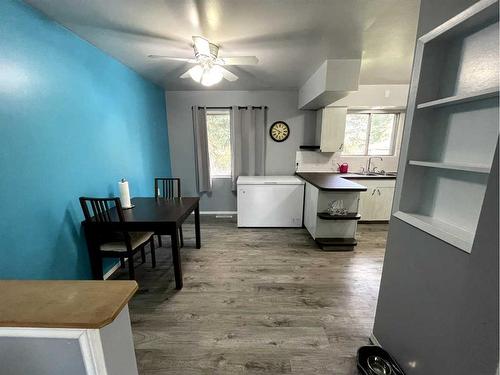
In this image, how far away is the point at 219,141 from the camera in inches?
161

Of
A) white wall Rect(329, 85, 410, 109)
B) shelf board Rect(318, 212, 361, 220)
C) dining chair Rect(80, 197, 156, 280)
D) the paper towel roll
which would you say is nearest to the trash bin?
shelf board Rect(318, 212, 361, 220)

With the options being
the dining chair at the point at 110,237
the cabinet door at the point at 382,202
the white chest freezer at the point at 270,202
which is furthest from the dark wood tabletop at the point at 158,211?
the cabinet door at the point at 382,202

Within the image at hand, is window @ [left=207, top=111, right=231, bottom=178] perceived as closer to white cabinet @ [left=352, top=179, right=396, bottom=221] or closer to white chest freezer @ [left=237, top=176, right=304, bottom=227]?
white chest freezer @ [left=237, top=176, right=304, bottom=227]

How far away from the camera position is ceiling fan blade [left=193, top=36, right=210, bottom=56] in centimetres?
169

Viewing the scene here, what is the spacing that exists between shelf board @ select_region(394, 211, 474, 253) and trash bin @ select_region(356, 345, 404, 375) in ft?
2.96

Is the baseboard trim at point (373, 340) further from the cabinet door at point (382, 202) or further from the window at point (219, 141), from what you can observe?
the window at point (219, 141)

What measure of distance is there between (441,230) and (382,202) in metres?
3.01

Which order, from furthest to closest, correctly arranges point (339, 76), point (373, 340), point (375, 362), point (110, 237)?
1. point (339, 76)
2. point (110, 237)
3. point (373, 340)
4. point (375, 362)

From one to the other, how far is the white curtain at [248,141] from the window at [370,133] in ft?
5.54

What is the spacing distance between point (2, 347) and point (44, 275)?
1231 mm

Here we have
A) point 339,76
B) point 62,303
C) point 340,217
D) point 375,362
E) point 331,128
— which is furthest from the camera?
point 331,128

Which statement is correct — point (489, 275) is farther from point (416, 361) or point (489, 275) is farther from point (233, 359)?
point (233, 359)

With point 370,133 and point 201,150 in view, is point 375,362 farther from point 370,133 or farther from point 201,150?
point 370,133

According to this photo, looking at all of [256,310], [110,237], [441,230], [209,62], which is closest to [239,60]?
[209,62]
